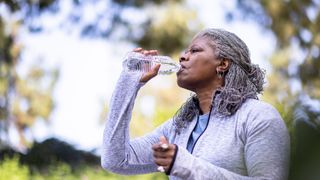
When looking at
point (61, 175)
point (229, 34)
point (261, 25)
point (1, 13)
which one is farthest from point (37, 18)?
point (229, 34)

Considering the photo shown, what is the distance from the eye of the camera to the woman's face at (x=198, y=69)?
2.18 metres

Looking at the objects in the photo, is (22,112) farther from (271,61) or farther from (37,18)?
(271,61)

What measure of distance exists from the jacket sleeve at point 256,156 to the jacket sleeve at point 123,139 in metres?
0.39

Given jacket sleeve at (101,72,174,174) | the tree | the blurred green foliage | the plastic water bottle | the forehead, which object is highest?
the tree

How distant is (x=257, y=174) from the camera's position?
73.4 inches

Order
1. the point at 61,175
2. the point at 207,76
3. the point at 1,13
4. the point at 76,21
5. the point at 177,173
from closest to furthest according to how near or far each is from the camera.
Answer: the point at 177,173 < the point at 207,76 < the point at 61,175 < the point at 1,13 < the point at 76,21

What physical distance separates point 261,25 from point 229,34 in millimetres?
9516

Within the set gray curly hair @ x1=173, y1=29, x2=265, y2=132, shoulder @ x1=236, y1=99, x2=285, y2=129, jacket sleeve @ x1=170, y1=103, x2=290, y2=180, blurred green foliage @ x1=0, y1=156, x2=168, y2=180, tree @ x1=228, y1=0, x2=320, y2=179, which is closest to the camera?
jacket sleeve @ x1=170, y1=103, x2=290, y2=180

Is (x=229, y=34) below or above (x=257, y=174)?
above

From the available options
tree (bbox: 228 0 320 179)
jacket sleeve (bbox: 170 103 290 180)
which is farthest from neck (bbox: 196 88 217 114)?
tree (bbox: 228 0 320 179)

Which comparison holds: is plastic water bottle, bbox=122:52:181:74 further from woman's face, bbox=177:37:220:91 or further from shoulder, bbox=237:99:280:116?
shoulder, bbox=237:99:280:116

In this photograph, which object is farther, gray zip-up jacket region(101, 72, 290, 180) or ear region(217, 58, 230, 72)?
ear region(217, 58, 230, 72)

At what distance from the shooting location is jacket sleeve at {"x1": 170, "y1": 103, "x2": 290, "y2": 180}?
1816 millimetres

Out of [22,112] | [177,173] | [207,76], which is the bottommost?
[22,112]
